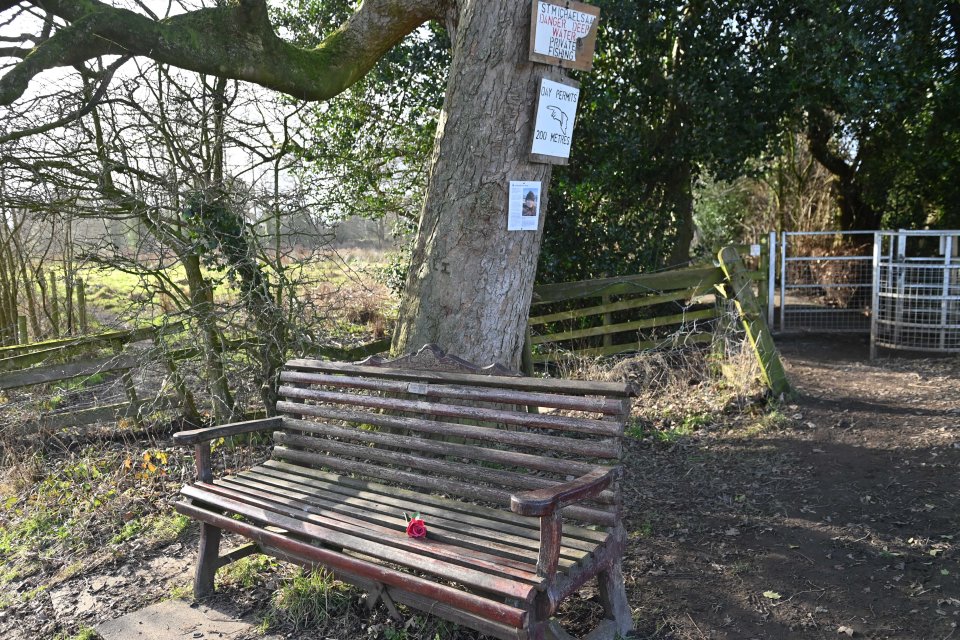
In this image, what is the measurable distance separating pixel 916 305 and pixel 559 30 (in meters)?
6.79

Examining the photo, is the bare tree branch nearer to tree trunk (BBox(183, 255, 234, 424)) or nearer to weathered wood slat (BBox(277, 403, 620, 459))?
tree trunk (BBox(183, 255, 234, 424))

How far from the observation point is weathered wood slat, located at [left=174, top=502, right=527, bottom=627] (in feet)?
7.66

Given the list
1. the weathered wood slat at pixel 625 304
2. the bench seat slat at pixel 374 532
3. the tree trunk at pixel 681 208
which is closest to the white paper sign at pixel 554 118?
the bench seat slat at pixel 374 532

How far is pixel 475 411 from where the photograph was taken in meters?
3.16

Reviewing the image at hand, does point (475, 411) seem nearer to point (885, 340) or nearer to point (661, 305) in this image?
point (661, 305)

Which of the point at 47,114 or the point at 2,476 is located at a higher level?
the point at 47,114

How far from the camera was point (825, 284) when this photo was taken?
10602 mm

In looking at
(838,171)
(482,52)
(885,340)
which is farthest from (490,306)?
(838,171)

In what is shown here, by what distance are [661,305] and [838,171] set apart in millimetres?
7036

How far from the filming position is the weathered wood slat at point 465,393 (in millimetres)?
2844

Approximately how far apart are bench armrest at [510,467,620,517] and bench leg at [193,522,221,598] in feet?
5.84

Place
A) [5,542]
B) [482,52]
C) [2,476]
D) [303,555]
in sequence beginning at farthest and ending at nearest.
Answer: [2,476] → [5,542] → [482,52] → [303,555]

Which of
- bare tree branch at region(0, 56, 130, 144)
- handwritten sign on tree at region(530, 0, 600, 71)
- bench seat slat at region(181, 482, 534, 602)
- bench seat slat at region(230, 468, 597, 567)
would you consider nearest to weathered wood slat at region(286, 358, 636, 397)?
bench seat slat at region(230, 468, 597, 567)

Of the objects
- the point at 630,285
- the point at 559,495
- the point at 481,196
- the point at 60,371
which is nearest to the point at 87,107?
the point at 60,371
